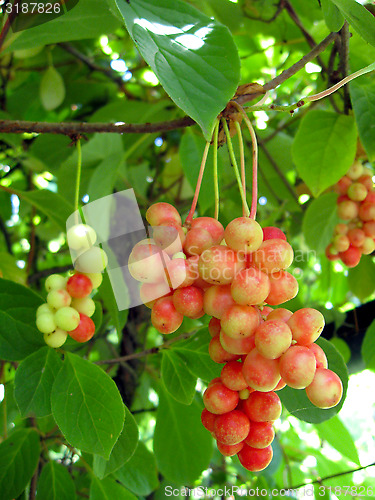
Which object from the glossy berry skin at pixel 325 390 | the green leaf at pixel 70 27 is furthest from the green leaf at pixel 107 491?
the green leaf at pixel 70 27

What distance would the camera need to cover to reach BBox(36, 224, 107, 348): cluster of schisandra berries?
1.88ft

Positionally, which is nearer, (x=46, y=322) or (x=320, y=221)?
(x=46, y=322)

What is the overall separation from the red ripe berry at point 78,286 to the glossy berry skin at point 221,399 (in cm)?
21

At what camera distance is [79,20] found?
2.35ft

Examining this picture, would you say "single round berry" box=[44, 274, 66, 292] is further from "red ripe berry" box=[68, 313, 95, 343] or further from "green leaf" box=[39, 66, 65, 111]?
"green leaf" box=[39, 66, 65, 111]

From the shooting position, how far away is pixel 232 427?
0.47 metres

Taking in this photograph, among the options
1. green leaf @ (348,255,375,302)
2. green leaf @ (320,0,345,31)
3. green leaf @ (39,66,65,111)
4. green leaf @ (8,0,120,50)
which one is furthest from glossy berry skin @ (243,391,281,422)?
green leaf @ (39,66,65,111)

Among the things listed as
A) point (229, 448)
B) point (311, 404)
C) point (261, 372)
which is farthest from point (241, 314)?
point (311, 404)

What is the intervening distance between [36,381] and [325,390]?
1.19ft

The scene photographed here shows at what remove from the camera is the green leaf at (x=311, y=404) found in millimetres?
604

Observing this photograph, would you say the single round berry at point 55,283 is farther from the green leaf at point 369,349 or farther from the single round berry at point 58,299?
the green leaf at point 369,349

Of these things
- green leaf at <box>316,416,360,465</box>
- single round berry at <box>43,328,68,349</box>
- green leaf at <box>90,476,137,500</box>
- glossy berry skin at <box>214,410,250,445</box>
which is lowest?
green leaf at <box>316,416,360,465</box>

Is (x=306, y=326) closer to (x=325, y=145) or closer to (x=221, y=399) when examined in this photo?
(x=221, y=399)

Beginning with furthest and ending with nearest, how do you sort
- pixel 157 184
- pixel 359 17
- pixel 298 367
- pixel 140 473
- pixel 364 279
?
pixel 157 184 → pixel 364 279 → pixel 140 473 → pixel 359 17 → pixel 298 367
